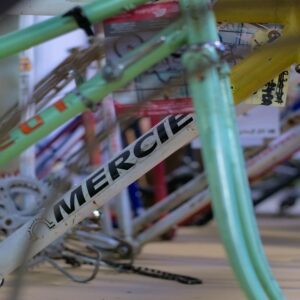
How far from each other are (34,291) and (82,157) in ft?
4.42

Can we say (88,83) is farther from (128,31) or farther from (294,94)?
(294,94)

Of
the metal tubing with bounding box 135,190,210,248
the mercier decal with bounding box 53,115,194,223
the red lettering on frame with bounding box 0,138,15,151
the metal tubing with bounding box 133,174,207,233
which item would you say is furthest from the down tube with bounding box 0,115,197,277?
the metal tubing with bounding box 133,174,207,233

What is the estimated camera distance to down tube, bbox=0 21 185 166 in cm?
213

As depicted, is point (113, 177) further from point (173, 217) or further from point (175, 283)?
point (173, 217)

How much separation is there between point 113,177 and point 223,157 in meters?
1.01

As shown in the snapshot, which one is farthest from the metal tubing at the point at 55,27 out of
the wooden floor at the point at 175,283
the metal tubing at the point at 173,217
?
the metal tubing at the point at 173,217

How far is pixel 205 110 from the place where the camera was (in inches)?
79.5

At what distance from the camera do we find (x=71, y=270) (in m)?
3.93

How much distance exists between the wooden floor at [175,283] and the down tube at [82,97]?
0.42m

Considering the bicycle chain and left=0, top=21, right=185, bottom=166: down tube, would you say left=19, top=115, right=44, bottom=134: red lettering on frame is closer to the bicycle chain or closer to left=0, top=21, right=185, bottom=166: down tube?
left=0, top=21, right=185, bottom=166: down tube

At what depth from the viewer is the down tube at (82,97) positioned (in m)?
2.13

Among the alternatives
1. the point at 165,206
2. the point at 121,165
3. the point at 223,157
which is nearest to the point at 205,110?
the point at 223,157

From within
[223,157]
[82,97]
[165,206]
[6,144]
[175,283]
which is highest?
[165,206]

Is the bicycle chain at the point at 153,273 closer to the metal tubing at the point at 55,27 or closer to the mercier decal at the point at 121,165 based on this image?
the mercier decal at the point at 121,165
